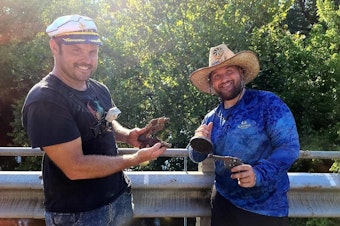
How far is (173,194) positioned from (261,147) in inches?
31.3

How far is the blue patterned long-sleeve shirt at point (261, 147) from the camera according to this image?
8.41 feet

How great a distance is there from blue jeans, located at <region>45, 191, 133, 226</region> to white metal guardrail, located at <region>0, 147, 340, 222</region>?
232mm

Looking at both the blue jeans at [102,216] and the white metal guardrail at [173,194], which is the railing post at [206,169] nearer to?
the white metal guardrail at [173,194]

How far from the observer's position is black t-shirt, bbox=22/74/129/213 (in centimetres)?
220

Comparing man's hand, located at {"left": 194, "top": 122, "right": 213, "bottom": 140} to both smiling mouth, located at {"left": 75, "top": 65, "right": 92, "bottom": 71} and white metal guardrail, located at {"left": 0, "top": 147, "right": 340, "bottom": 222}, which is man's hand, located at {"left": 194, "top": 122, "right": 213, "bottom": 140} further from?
smiling mouth, located at {"left": 75, "top": 65, "right": 92, "bottom": 71}

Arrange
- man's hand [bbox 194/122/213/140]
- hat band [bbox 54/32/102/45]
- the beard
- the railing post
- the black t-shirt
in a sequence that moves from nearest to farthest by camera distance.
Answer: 1. the black t-shirt
2. hat band [bbox 54/32/102/45]
3. man's hand [bbox 194/122/213/140]
4. the beard
5. the railing post

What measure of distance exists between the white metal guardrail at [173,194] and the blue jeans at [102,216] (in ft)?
0.76

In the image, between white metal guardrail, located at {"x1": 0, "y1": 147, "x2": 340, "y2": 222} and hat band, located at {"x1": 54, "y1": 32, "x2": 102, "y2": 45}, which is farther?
white metal guardrail, located at {"x1": 0, "y1": 147, "x2": 340, "y2": 222}

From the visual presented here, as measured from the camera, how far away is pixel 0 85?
11.4m

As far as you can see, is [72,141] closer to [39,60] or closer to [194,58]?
[194,58]

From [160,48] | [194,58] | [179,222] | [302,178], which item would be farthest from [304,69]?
[302,178]

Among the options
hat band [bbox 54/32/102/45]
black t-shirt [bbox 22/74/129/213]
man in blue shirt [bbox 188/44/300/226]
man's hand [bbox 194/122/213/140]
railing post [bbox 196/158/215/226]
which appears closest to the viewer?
black t-shirt [bbox 22/74/129/213]

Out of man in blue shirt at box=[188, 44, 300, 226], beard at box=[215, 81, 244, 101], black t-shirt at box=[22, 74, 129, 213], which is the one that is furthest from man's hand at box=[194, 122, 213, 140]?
black t-shirt at box=[22, 74, 129, 213]

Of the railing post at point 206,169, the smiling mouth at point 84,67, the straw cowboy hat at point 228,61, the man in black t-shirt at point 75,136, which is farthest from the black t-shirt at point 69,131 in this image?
the straw cowboy hat at point 228,61
